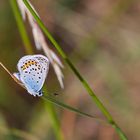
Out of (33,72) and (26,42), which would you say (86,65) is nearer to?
(26,42)

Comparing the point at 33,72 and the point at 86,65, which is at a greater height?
the point at 33,72

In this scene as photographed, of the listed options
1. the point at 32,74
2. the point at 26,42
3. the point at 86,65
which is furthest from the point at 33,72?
the point at 86,65

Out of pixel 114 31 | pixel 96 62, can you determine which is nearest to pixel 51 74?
pixel 96 62

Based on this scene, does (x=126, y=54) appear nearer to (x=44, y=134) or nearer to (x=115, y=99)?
(x=115, y=99)

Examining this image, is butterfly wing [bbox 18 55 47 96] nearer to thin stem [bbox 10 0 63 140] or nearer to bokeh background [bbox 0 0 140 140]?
thin stem [bbox 10 0 63 140]

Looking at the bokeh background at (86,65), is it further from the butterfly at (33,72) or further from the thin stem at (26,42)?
the butterfly at (33,72)

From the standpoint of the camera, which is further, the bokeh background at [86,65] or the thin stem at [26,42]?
the bokeh background at [86,65]

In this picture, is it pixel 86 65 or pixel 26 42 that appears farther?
pixel 86 65

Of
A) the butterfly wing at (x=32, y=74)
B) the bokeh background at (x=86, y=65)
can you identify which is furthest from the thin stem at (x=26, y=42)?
the bokeh background at (x=86, y=65)
